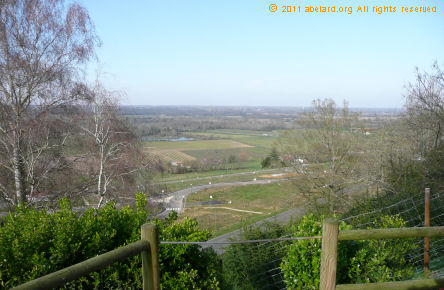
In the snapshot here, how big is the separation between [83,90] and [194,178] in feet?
117

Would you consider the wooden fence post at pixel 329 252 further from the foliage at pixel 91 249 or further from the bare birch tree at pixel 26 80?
the bare birch tree at pixel 26 80

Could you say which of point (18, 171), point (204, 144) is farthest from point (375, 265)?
point (204, 144)

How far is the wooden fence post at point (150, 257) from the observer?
221cm

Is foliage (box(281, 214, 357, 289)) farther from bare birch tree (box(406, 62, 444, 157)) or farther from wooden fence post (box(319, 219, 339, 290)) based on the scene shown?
bare birch tree (box(406, 62, 444, 157))

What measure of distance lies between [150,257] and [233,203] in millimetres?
33915

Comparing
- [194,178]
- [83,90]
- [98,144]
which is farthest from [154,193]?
[194,178]

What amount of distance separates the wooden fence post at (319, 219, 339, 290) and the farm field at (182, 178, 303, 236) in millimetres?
22816

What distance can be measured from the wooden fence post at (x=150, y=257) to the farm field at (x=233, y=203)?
75.1 feet

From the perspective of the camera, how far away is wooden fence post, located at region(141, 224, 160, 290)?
7.23 feet

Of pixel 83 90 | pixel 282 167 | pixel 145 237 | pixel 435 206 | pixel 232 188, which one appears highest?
pixel 83 90

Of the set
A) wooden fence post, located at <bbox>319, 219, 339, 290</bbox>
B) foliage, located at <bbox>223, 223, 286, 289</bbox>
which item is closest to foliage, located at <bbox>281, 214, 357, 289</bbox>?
foliage, located at <bbox>223, 223, 286, 289</bbox>

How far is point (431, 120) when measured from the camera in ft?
41.1

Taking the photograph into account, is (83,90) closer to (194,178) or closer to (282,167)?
(282,167)

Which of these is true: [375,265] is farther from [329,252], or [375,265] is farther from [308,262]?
[329,252]
